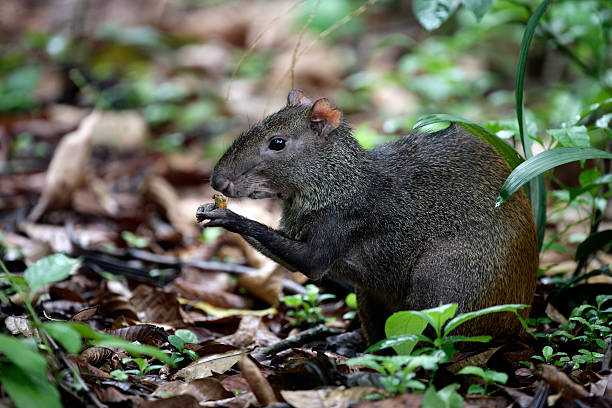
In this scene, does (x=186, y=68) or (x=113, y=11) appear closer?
(x=186, y=68)

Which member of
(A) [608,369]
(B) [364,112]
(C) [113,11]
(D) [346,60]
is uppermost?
(C) [113,11]

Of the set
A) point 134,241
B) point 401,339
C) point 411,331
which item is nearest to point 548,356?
point 411,331

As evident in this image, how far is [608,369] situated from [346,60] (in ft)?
31.7

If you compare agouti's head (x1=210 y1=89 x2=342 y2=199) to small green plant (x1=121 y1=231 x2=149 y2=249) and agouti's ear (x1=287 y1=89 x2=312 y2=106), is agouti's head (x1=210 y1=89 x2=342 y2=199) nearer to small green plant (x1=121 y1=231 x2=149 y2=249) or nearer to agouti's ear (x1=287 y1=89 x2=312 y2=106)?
agouti's ear (x1=287 y1=89 x2=312 y2=106)

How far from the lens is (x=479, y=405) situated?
2.90 metres

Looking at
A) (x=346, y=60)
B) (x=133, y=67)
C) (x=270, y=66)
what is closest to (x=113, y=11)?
(x=133, y=67)

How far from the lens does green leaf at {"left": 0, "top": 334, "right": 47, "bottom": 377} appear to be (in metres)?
2.34

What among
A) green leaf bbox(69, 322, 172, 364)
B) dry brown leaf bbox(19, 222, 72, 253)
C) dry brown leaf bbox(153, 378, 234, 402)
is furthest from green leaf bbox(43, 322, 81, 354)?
dry brown leaf bbox(19, 222, 72, 253)

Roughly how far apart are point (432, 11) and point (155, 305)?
2.71m

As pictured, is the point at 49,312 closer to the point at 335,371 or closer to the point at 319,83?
the point at 335,371

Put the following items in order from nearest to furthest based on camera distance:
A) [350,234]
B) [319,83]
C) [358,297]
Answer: [350,234] < [358,297] < [319,83]

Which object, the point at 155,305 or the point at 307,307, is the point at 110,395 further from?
the point at 307,307

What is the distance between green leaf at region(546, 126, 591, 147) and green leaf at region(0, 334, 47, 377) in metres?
2.94

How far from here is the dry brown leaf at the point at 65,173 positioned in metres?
6.83
